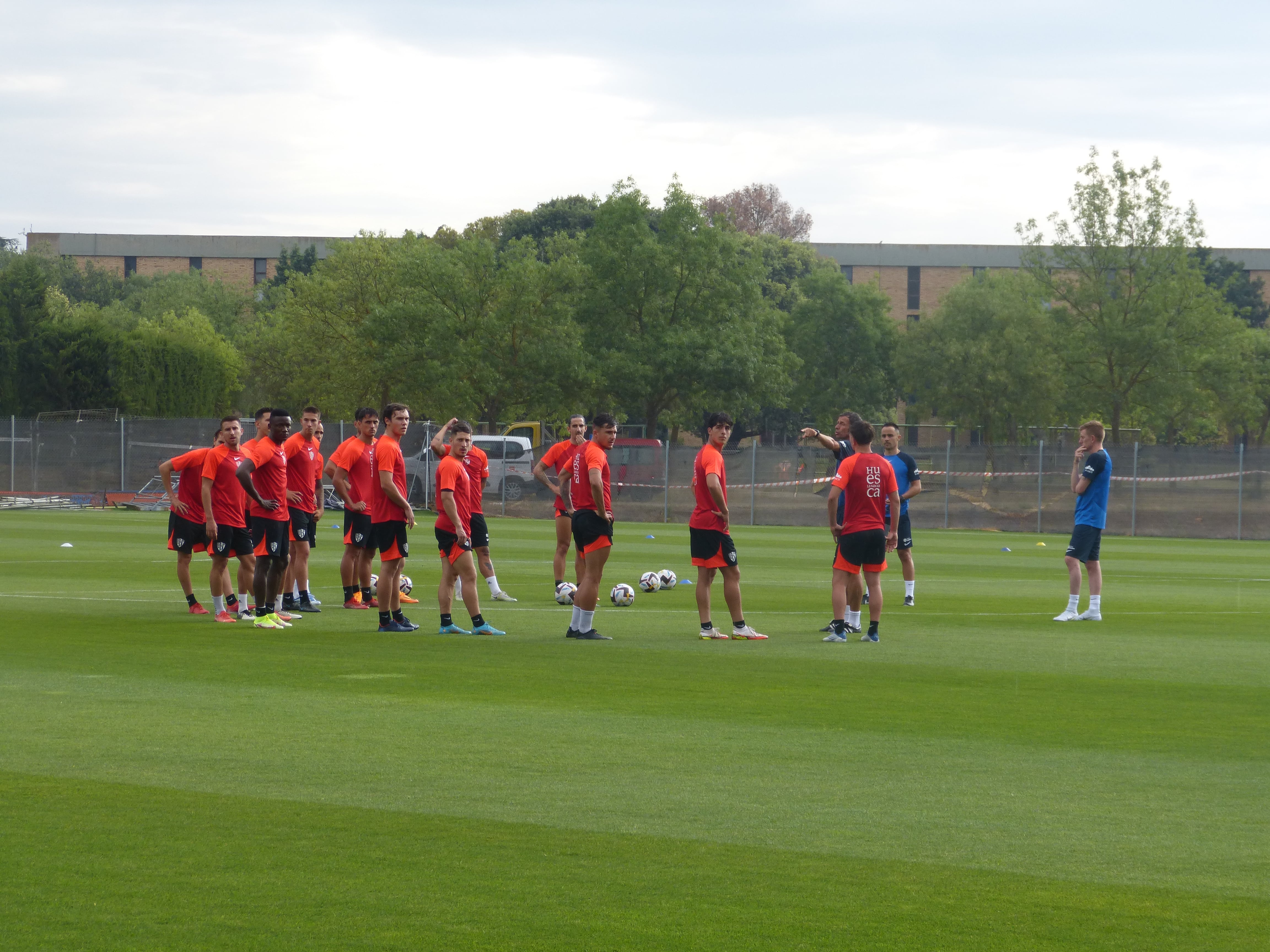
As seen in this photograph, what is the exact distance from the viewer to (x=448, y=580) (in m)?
13.5

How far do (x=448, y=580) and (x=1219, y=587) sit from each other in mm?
12833

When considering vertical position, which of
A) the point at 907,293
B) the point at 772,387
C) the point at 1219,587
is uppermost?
the point at 907,293

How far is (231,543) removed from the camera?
1433 cm

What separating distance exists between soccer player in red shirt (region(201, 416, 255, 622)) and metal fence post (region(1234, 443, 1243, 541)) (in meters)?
30.6

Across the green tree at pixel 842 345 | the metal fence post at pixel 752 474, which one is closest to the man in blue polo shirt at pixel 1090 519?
the metal fence post at pixel 752 474

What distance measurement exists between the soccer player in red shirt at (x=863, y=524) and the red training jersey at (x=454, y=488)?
3.45 m

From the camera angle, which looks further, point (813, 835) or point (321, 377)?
point (321, 377)

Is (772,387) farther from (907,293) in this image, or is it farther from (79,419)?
(907,293)

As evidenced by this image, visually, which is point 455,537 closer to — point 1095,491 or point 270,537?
point 270,537

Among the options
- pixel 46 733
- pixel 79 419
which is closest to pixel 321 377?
pixel 79 419

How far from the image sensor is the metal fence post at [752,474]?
4206 cm

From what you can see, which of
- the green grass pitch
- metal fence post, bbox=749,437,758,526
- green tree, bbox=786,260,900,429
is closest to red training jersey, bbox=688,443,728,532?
the green grass pitch

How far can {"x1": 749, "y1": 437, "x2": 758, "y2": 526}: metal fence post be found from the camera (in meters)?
42.1

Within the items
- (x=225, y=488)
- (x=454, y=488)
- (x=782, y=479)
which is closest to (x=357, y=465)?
(x=225, y=488)
